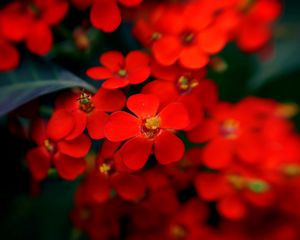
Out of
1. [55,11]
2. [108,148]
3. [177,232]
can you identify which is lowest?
[177,232]

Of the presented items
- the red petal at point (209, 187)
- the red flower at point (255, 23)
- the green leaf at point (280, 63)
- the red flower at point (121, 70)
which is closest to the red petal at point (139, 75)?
the red flower at point (121, 70)

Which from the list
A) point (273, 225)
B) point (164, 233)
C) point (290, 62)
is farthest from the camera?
point (290, 62)

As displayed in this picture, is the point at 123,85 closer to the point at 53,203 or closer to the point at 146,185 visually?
the point at 146,185

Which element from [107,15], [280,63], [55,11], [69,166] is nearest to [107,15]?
[107,15]

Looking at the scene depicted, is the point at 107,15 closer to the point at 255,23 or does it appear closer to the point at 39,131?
the point at 39,131

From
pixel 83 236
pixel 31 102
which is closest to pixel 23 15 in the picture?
pixel 31 102

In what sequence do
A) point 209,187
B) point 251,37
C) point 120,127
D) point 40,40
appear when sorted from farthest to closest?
point 251,37 → point 209,187 → point 40,40 → point 120,127

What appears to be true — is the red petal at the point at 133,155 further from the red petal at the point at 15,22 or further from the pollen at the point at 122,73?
the red petal at the point at 15,22
